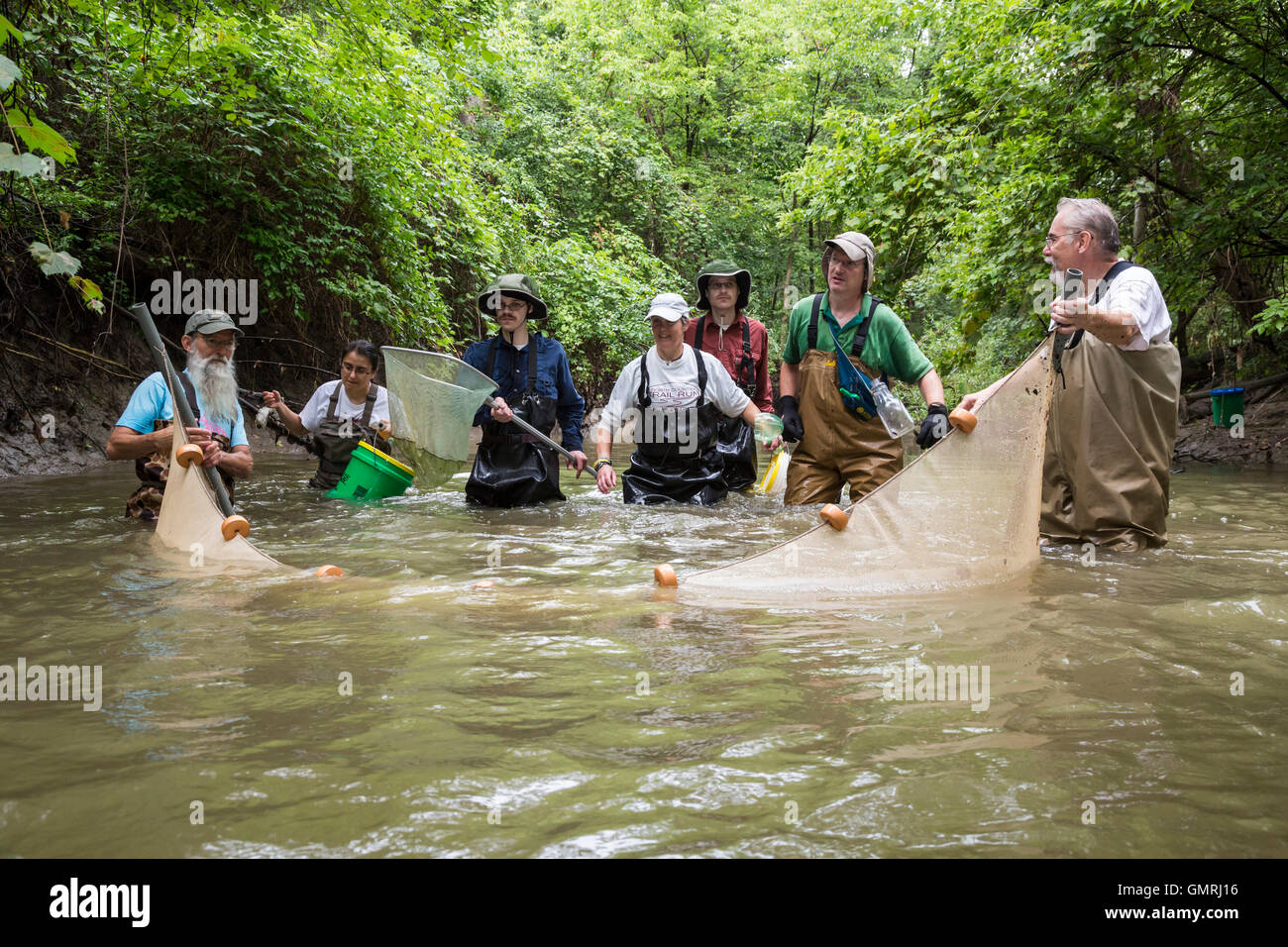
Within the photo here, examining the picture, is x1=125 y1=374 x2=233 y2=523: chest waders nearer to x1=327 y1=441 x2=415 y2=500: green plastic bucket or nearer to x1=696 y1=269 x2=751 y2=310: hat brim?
x1=327 y1=441 x2=415 y2=500: green plastic bucket

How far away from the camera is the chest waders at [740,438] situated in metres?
7.46

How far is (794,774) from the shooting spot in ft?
6.87

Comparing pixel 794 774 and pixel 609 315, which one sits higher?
pixel 609 315

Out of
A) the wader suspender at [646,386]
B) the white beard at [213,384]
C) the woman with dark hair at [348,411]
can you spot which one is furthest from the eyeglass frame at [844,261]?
the white beard at [213,384]

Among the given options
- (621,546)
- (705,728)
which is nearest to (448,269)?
(621,546)

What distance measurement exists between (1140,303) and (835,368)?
1812mm

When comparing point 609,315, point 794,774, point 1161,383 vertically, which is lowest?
point 794,774

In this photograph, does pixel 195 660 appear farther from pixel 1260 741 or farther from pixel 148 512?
pixel 148 512

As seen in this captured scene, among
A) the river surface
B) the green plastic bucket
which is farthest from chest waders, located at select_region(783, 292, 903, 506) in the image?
the green plastic bucket

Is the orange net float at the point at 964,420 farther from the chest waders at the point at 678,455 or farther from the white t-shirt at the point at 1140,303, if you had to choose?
the chest waders at the point at 678,455

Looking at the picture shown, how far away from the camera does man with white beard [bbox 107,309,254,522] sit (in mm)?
5805

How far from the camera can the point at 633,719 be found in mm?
2447

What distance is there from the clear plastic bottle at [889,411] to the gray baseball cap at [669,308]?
150 cm

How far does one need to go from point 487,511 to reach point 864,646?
4.46 m
